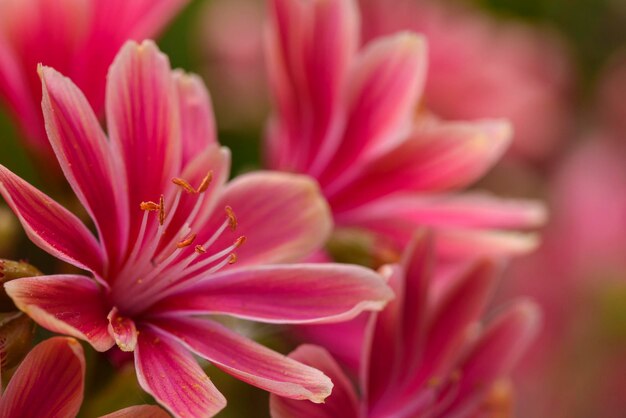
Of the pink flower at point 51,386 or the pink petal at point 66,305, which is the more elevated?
the pink petal at point 66,305

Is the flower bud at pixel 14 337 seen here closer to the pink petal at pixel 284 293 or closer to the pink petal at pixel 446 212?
the pink petal at pixel 284 293

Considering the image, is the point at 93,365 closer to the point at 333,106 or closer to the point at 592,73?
the point at 333,106

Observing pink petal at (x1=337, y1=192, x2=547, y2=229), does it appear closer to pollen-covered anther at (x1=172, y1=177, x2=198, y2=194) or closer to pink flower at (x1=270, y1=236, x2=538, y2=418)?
pink flower at (x1=270, y1=236, x2=538, y2=418)

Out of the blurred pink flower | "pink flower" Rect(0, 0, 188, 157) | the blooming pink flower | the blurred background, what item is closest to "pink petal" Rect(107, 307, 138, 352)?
the blooming pink flower

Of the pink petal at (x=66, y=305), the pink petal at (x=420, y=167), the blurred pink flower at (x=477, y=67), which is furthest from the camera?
the blurred pink flower at (x=477, y=67)

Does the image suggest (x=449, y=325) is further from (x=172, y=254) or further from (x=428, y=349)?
(x=172, y=254)

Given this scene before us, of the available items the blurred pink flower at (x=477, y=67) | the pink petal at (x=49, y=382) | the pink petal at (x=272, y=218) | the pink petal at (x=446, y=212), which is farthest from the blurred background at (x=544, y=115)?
the pink petal at (x=49, y=382)

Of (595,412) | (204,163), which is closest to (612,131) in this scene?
(595,412)

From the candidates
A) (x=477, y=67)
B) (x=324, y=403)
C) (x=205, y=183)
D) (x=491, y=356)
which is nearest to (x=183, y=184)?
(x=205, y=183)
